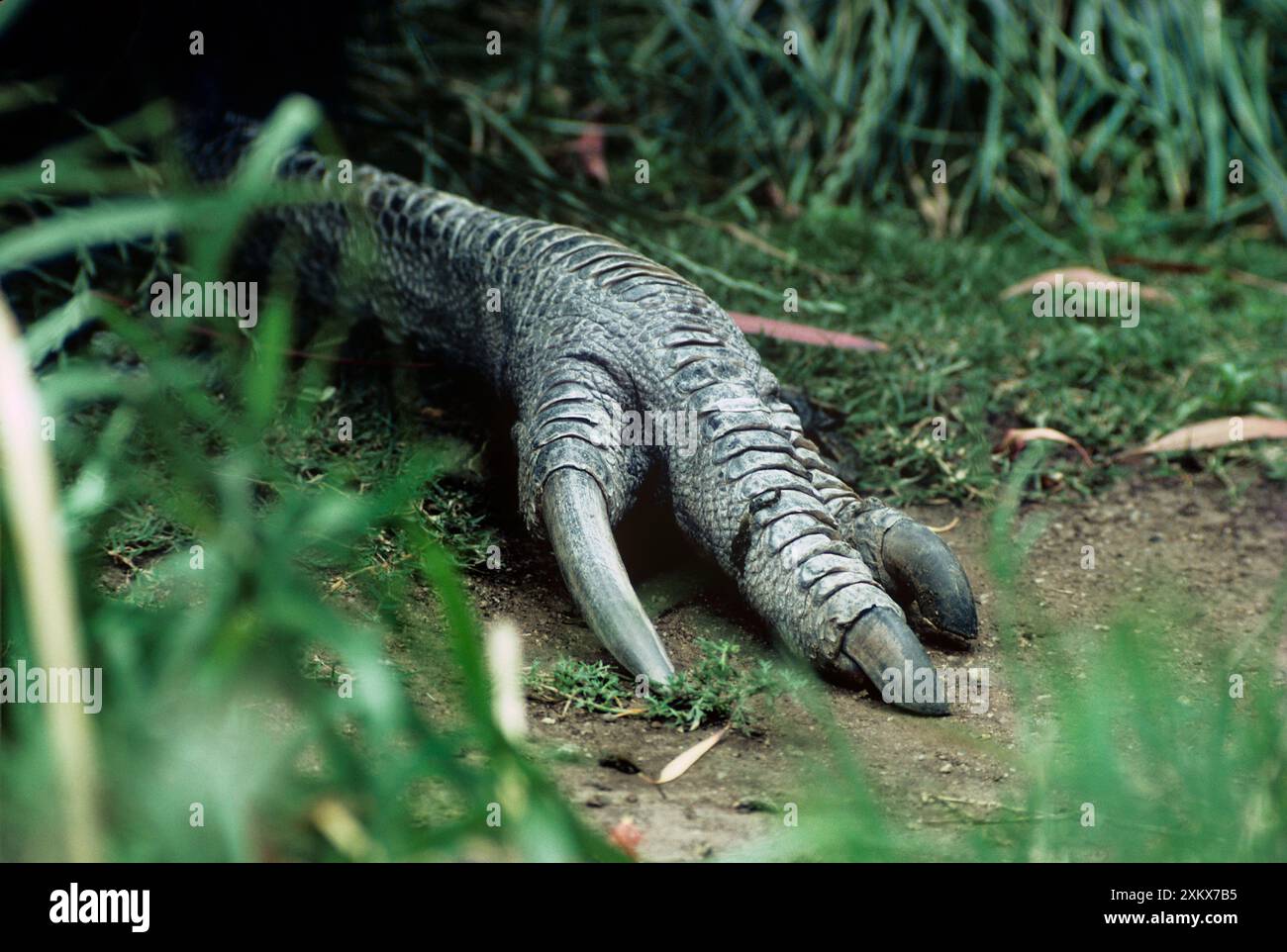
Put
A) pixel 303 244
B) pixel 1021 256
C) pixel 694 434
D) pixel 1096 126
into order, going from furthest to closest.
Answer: pixel 1096 126
pixel 1021 256
pixel 303 244
pixel 694 434

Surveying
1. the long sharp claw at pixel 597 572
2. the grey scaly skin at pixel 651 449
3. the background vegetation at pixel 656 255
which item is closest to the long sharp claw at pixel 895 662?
the grey scaly skin at pixel 651 449

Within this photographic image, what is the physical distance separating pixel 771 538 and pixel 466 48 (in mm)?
2332

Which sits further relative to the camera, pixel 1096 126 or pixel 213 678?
pixel 1096 126

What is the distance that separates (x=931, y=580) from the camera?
1.56 meters

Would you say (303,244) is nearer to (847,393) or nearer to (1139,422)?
(847,393)

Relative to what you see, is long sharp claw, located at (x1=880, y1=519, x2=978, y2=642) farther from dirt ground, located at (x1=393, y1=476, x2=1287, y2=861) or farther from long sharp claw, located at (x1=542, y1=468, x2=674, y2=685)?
long sharp claw, located at (x1=542, y1=468, x2=674, y2=685)

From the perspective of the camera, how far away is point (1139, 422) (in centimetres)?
238

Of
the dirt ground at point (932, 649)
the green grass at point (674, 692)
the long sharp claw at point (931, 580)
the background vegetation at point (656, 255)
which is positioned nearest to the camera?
the background vegetation at point (656, 255)

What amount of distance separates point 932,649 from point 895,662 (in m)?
0.20

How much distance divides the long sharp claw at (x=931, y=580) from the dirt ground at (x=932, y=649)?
0.05 meters

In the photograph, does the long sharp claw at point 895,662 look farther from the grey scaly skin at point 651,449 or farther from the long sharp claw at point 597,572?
the long sharp claw at point 597,572

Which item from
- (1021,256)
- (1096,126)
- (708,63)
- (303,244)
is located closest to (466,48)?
(708,63)

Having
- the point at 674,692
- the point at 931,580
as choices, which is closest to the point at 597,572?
the point at 674,692

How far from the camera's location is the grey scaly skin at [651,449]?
146cm
